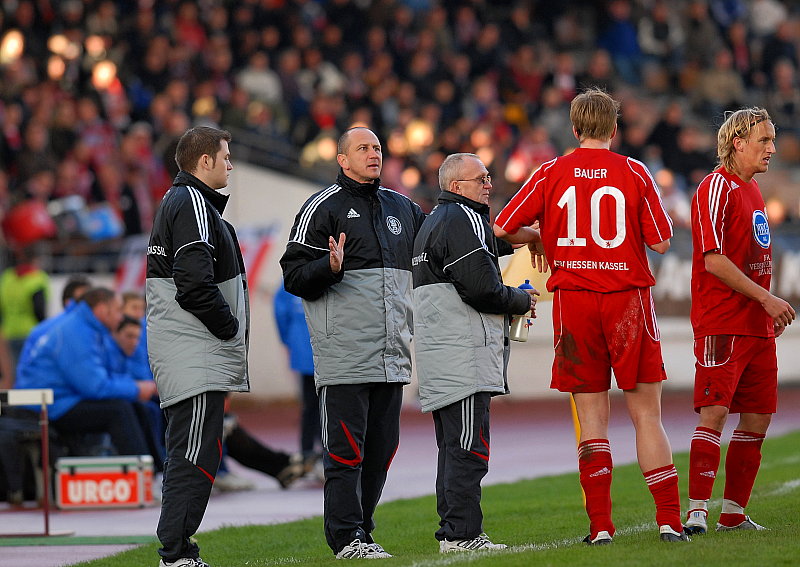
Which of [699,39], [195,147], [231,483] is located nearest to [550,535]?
[195,147]

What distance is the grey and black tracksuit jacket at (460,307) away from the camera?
25.0 ft

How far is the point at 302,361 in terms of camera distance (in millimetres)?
13031

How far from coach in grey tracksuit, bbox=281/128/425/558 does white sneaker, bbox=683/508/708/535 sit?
1669mm

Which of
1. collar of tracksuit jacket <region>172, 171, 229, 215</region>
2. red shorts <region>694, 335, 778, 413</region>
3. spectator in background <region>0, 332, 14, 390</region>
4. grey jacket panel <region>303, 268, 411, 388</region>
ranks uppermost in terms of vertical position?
collar of tracksuit jacket <region>172, 171, 229, 215</region>

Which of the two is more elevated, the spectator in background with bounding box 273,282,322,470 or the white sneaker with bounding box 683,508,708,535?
the spectator in background with bounding box 273,282,322,470

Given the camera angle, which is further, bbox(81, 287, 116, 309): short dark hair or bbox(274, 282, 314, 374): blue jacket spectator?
bbox(274, 282, 314, 374): blue jacket spectator

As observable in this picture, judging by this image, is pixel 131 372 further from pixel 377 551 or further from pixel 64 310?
pixel 377 551

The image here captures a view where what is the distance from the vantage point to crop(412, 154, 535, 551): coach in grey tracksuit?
7.61 meters


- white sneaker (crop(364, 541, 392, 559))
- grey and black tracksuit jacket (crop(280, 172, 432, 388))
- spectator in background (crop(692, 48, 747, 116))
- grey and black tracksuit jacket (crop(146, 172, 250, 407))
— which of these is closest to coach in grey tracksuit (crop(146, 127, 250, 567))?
grey and black tracksuit jacket (crop(146, 172, 250, 407))

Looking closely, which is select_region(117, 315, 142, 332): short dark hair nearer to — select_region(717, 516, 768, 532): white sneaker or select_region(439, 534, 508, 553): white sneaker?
select_region(439, 534, 508, 553): white sneaker

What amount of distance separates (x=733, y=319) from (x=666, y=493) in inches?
48.6

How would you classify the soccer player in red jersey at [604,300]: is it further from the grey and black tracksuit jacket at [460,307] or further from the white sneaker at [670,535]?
the grey and black tracksuit jacket at [460,307]

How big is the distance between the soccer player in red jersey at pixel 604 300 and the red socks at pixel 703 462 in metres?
0.63

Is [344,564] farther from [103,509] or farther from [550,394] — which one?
[550,394]
